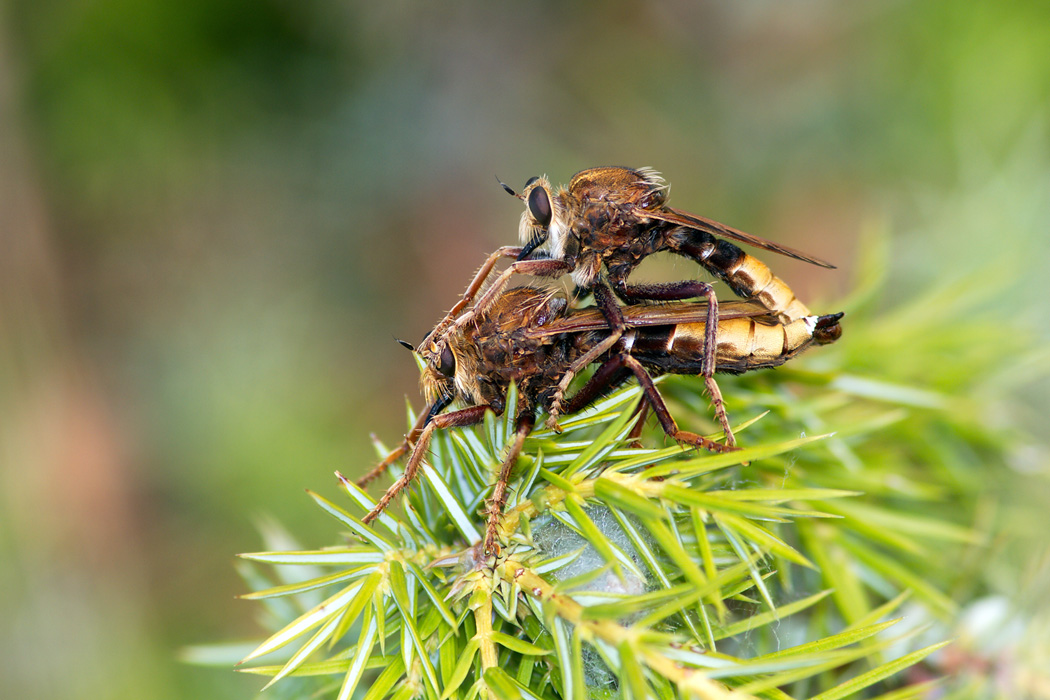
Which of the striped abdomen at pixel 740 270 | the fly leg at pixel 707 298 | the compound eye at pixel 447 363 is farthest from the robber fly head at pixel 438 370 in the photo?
the striped abdomen at pixel 740 270

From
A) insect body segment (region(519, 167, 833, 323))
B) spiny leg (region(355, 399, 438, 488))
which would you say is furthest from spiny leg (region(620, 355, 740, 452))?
insect body segment (region(519, 167, 833, 323))

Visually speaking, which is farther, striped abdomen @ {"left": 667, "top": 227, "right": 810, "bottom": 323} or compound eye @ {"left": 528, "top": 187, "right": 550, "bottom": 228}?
compound eye @ {"left": 528, "top": 187, "right": 550, "bottom": 228}

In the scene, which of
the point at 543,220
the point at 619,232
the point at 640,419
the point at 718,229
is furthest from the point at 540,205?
the point at 640,419

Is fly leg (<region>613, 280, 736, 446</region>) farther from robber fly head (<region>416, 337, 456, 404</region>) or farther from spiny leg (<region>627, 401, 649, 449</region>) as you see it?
robber fly head (<region>416, 337, 456, 404</region>)

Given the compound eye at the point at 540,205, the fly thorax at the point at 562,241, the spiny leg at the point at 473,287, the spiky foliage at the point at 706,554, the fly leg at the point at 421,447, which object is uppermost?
the compound eye at the point at 540,205

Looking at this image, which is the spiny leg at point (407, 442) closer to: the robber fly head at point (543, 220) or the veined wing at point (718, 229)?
the robber fly head at point (543, 220)

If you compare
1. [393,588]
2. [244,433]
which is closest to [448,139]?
[244,433]
